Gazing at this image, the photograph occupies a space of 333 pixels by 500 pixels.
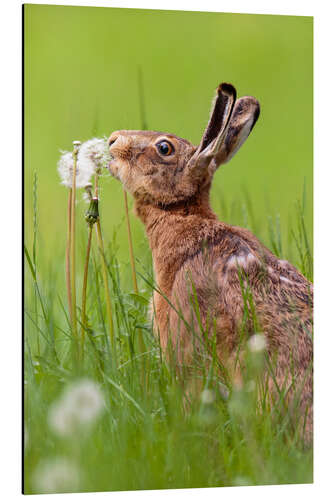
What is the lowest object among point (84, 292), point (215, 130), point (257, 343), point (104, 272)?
point (257, 343)

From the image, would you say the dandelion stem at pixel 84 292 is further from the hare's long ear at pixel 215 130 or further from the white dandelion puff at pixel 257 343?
the white dandelion puff at pixel 257 343

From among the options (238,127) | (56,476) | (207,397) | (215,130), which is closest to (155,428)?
(207,397)

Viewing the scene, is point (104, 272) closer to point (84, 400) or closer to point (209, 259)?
point (209, 259)

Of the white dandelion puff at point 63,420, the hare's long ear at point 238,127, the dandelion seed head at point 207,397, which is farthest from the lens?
the hare's long ear at point 238,127

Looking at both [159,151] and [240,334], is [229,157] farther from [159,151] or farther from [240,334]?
[240,334]

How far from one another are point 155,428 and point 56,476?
1.85 ft

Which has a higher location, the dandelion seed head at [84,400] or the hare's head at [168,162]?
the hare's head at [168,162]

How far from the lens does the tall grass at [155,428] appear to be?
4105 mm

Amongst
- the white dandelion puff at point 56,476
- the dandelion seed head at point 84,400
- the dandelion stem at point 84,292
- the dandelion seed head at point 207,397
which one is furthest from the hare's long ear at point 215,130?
the white dandelion puff at point 56,476

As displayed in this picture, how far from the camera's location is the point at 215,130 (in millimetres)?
4395

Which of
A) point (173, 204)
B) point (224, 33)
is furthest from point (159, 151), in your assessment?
point (224, 33)

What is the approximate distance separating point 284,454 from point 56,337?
143cm

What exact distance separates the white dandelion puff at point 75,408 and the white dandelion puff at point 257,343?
0.83m

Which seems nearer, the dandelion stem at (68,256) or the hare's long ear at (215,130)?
the hare's long ear at (215,130)
